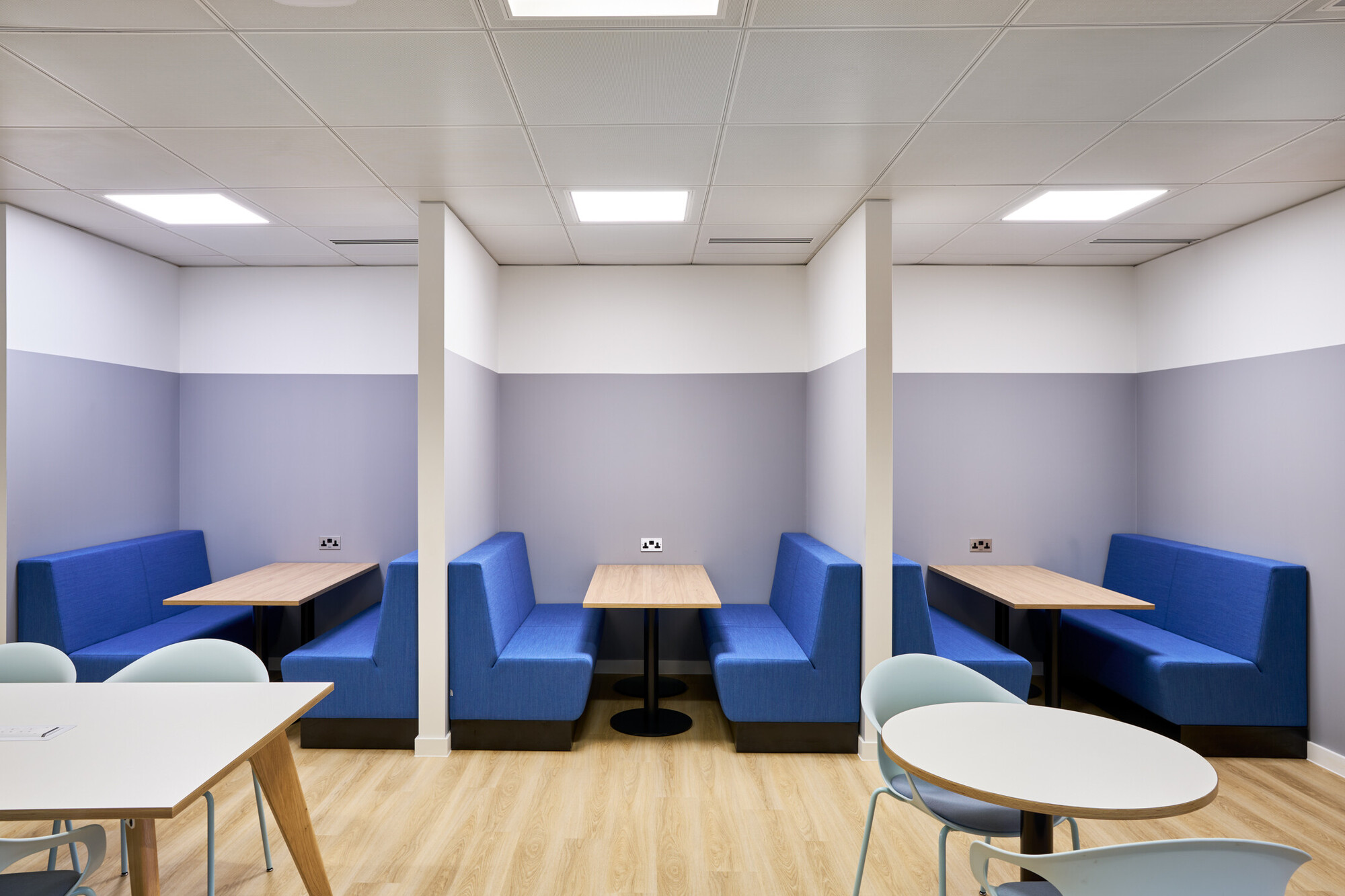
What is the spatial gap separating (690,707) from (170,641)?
2.88 metres

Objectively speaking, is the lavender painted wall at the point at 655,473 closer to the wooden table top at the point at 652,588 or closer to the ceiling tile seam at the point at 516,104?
the wooden table top at the point at 652,588

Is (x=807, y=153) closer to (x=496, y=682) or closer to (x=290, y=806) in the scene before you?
(x=496, y=682)

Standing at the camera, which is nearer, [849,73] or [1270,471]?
[849,73]


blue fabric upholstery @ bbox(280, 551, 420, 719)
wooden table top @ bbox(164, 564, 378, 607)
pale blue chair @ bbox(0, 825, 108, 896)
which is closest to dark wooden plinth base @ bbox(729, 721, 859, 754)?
blue fabric upholstery @ bbox(280, 551, 420, 719)

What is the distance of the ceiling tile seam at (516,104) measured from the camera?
6.52 feet

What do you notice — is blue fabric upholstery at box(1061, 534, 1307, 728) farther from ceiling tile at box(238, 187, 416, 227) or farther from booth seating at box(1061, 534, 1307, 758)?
ceiling tile at box(238, 187, 416, 227)

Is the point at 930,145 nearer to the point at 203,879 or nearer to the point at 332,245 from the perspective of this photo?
the point at 332,245

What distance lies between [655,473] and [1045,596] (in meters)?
2.45

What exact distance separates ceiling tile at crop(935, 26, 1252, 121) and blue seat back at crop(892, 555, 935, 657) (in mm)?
2084

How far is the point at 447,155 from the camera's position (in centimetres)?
293

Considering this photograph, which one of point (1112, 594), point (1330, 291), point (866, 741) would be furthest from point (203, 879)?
point (1330, 291)

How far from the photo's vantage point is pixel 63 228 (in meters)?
3.82

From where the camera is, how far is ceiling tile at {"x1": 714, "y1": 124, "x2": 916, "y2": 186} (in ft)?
8.86

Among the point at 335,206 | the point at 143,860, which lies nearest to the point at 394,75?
the point at 335,206
